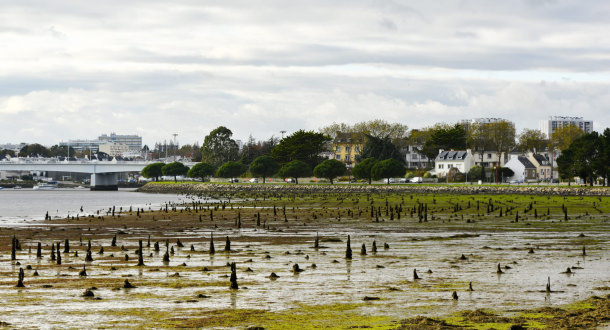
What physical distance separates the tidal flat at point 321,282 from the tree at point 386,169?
11944 cm

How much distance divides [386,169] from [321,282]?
144 m

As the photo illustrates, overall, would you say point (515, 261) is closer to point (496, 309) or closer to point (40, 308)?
point (496, 309)

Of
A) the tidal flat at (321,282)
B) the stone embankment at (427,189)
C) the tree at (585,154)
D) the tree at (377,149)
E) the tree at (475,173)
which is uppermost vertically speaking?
the tree at (377,149)

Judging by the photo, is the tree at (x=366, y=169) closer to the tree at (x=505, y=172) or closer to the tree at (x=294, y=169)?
the tree at (x=294, y=169)

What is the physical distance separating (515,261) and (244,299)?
14558mm

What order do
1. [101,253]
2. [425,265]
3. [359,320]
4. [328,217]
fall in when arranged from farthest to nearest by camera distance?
[328,217] → [101,253] → [425,265] → [359,320]

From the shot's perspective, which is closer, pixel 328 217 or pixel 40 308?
pixel 40 308

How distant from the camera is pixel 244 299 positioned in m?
26.6

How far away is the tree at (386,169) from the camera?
568 ft

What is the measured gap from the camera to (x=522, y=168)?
19125cm

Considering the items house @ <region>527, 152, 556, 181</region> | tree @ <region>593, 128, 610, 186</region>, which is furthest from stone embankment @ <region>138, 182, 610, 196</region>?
house @ <region>527, 152, 556, 181</region>

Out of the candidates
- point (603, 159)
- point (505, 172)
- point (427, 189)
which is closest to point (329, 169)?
point (427, 189)

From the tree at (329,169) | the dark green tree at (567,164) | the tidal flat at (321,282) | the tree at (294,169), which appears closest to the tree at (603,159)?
the dark green tree at (567,164)

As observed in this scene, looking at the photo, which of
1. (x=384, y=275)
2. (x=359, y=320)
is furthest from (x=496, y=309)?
(x=384, y=275)
